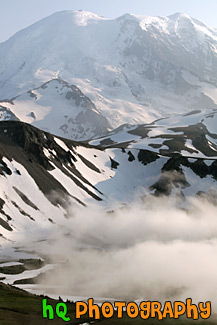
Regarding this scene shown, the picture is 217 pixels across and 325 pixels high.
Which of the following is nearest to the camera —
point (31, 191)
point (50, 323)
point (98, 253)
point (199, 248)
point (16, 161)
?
point (50, 323)

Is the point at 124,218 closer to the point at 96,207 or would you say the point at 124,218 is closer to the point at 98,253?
the point at 96,207

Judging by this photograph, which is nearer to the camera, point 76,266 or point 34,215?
point 76,266

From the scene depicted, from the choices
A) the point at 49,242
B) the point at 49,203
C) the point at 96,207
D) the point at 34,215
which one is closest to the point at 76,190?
→ the point at 96,207

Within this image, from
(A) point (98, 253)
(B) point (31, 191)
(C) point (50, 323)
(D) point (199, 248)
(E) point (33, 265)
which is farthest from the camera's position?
(B) point (31, 191)

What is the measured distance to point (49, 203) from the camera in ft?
531

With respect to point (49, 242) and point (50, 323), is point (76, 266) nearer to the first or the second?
point (49, 242)

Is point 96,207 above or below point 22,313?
above

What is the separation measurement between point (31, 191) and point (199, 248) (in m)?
54.6

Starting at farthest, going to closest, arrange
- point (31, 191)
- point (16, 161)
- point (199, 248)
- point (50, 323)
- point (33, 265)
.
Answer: point (16, 161), point (31, 191), point (199, 248), point (33, 265), point (50, 323)

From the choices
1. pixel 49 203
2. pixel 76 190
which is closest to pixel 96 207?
pixel 76 190

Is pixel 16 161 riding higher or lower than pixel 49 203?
higher

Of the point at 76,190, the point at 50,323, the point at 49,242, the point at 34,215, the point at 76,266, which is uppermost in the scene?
the point at 76,190

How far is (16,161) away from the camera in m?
174

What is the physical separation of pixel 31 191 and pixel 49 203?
680 centimetres
